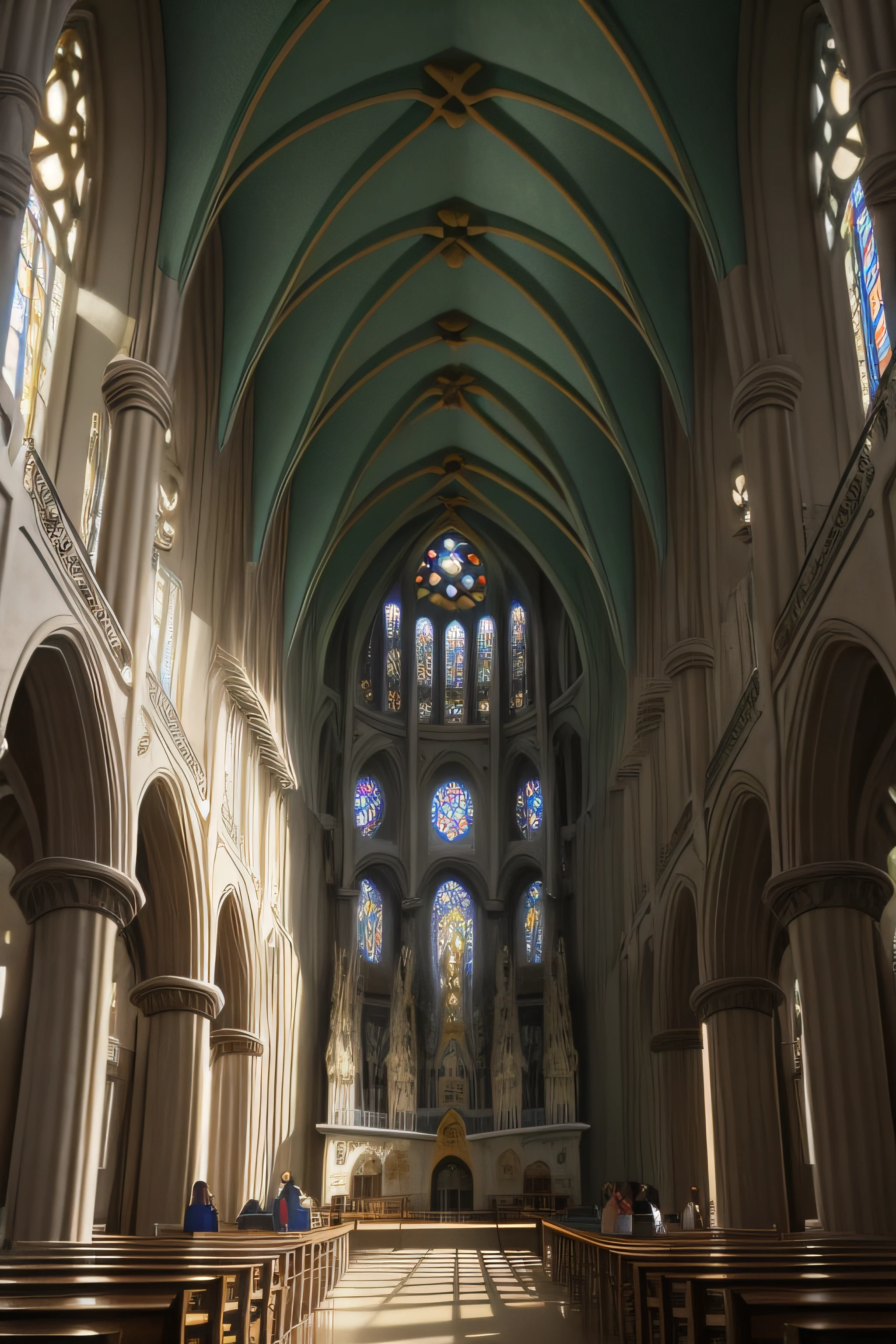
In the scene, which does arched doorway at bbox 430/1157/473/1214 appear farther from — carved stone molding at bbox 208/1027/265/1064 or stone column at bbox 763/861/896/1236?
stone column at bbox 763/861/896/1236

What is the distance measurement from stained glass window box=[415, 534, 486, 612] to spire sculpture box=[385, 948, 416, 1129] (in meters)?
10.5

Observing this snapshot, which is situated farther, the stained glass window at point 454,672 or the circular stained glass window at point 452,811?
the stained glass window at point 454,672

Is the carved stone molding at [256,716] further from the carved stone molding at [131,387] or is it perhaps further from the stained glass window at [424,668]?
the stained glass window at [424,668]

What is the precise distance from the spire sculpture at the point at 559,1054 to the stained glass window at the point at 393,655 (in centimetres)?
931

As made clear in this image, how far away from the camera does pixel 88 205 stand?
15.8m

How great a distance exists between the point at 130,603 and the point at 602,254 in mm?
11087

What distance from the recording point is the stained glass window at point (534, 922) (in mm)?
34438

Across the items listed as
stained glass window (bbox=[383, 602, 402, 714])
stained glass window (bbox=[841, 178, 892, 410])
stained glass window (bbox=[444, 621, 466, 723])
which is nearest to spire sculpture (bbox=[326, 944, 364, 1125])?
stained glass window (bbox=[383, 602, 402, 714])

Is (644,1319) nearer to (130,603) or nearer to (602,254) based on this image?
(130,603)

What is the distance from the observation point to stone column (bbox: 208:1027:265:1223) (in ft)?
68.8

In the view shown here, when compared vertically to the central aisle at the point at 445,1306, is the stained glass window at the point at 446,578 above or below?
above

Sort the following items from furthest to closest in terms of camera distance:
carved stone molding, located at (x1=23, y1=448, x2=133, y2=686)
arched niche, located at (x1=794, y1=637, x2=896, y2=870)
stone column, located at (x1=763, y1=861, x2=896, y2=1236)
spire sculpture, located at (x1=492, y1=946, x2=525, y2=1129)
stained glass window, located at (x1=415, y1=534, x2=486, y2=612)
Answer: stained glass window, located at (x1=415, y1=534, x2=486, y2=612), spire sculpture, located at (x1=492, y1=946, x2=525, y2=1129), arched niche, located at (x1=794, y1=637, x2=896, y2=870), stone column, located at (x1=763, y1=861, x2=896, y2=1236), carved stone molding, located at (x1=23, y1=448, x2=133, y2=686)

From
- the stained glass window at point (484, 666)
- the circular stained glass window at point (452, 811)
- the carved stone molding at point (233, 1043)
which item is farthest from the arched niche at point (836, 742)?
the stained glass window at point (484, 666)

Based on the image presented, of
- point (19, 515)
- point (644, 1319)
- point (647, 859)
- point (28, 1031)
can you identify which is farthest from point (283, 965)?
point (644, 1319)
